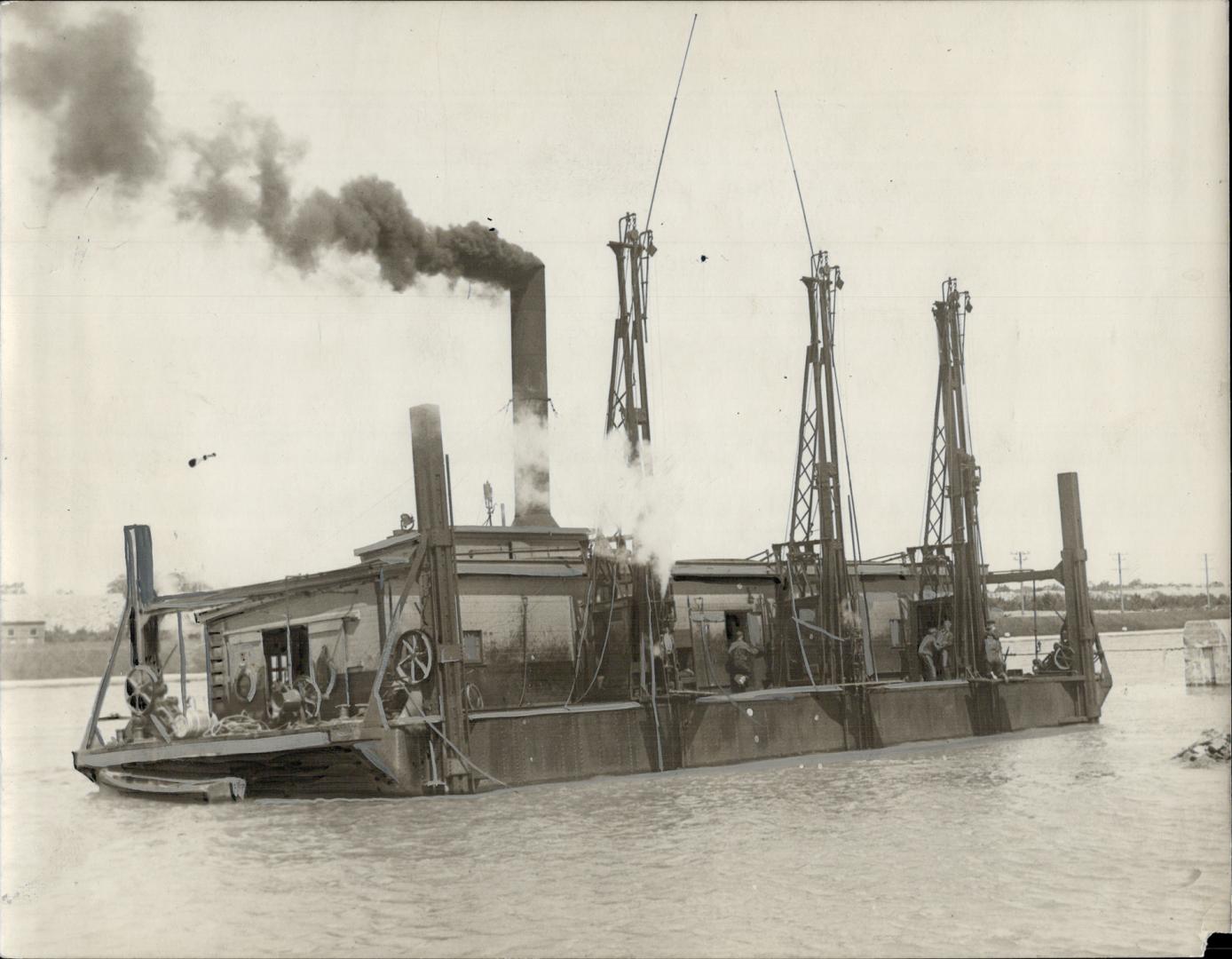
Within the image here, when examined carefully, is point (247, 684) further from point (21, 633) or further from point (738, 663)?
point (21, 633)

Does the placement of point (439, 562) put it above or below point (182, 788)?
above

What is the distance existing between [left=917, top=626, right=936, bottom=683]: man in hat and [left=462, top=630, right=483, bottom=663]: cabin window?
1198 cm

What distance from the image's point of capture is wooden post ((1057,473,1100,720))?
101 feet

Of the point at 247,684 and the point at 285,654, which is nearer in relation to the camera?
the point at 285,654

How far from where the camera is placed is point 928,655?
2909 centimetres

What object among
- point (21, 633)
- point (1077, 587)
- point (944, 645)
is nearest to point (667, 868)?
point (944, 645)

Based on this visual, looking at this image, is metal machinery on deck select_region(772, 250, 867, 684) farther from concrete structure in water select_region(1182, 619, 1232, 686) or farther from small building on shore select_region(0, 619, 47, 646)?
small building on shore select_region(0, 619, 47, 646)

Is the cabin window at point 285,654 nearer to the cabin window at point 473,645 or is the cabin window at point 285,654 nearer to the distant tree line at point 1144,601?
the cabin window at point 473,645

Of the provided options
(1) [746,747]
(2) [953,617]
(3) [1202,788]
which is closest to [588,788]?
(1) [746,747]

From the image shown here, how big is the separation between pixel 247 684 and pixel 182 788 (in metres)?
4.34

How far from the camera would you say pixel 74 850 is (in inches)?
650

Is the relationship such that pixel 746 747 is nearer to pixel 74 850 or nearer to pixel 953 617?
pixel 953 617

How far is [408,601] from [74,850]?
22.5 feet

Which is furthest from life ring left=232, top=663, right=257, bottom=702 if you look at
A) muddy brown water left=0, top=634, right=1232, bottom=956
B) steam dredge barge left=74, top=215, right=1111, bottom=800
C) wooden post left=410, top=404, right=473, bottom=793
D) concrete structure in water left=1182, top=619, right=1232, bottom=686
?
concrete structure in water left=1182, top=619, right=1232, bottom=686
